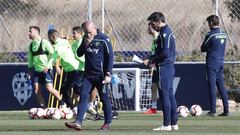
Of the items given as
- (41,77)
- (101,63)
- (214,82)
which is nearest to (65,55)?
(41,77)

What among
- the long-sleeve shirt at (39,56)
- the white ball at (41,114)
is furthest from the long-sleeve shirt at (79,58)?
the white ball at (41,114)

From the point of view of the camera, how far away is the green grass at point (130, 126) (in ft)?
50.1

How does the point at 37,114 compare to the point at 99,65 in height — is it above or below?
below

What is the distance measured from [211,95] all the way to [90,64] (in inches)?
183

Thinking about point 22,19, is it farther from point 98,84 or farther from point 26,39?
point 98,84

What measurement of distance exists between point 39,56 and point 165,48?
6.92 metres

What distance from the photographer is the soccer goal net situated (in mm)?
23922

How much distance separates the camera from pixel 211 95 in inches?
782

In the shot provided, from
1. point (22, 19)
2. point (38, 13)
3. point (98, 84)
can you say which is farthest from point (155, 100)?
point (38, 13)

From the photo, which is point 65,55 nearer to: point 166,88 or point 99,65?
point 99,65

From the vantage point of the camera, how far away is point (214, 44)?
788 inches

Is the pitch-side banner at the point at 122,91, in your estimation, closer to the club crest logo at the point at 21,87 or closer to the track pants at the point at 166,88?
the club crest logo at the point at 21,87

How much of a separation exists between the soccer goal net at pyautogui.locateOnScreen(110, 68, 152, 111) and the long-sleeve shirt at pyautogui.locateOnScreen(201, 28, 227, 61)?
411cm

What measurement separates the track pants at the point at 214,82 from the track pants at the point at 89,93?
4.40 metres
